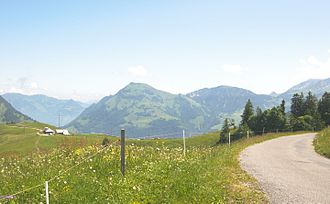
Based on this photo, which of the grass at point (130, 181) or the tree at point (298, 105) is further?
the tree at point (298, 105)

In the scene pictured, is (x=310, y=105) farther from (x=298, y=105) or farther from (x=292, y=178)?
(x=292, y=178)

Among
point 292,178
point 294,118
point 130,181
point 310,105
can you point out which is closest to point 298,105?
point 310,105

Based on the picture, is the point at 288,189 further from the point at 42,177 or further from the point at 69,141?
the point at 69,141

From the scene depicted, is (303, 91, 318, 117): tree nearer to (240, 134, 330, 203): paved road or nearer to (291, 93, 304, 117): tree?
(291, 93, 304, 117): tree

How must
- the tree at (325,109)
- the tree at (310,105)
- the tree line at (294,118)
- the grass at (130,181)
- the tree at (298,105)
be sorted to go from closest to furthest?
the grass at (130,181)
the tree line at (294,118)
the tree at (325,109)
the tree at (310,105)
the tree at (298,105)

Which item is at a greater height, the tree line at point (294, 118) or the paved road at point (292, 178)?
the tree line at point (294, 118)

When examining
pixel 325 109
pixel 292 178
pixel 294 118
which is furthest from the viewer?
pixel 325 109

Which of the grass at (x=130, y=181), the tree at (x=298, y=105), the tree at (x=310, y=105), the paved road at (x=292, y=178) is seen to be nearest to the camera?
the grass at (x=130, y=181)

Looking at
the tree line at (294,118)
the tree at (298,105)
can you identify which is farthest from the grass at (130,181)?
the tree at (298,105)

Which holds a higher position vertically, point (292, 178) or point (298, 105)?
point (298, 105)

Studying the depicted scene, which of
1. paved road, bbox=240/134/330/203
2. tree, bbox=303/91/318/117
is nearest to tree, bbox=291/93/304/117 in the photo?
tree, bbox=303/91/318/117

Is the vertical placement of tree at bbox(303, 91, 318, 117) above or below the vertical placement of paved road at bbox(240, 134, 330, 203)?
above

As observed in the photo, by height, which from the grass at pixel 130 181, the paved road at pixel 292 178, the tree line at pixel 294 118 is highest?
the tree line at pixel 294 118

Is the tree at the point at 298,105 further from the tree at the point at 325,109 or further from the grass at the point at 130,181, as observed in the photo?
the grass at the point at 130,181
